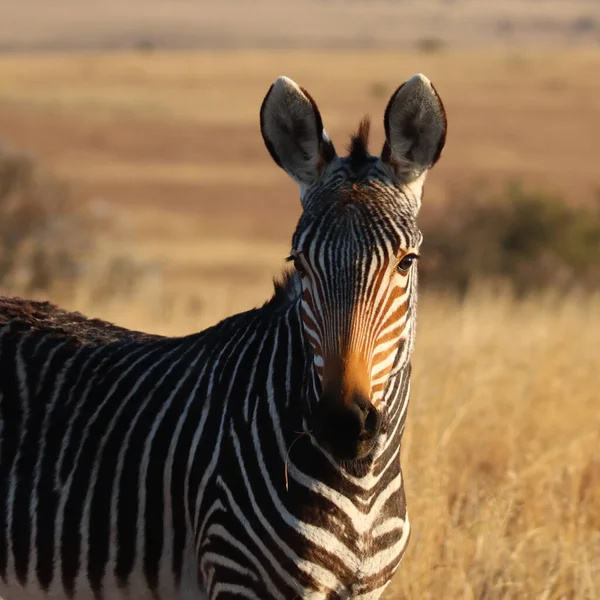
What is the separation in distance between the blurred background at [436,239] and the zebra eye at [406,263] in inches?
81.5

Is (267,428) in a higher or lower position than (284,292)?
lower

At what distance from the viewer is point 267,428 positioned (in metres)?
3.76

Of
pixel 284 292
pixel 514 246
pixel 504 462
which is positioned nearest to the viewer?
pixel 284 292

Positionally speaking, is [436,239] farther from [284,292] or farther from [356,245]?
[356,245]

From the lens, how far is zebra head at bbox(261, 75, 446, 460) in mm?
3325

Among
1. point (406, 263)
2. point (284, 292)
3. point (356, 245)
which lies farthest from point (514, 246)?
point (356, 245)

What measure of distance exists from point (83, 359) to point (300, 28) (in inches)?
4938

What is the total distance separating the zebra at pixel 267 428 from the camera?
347 centimetres

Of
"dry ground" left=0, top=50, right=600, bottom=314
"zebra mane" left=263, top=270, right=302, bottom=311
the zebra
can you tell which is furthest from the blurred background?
"zebra mane" left=263, top=270, right=302, bottom=311

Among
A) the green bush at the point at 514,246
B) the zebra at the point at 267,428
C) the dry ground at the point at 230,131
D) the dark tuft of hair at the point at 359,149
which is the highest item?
the dry ground at the point at 230,131

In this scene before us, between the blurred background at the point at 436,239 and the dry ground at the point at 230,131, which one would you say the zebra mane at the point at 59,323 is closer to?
the blurred background at the point at 436,239

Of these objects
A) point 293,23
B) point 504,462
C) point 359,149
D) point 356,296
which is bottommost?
point 504,462

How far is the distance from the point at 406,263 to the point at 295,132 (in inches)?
23.5

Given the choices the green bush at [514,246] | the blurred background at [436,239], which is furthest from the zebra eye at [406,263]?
the green bush at [514,246]
